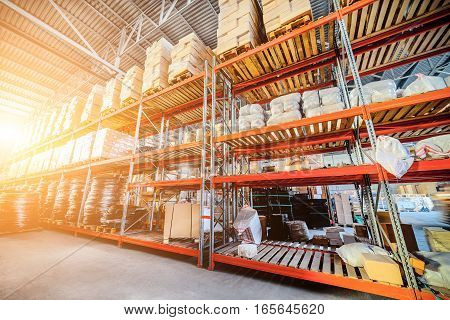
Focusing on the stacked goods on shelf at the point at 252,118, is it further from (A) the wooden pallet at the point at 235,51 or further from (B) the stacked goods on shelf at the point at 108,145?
(B) the stacked goods on shelf at the point at 108,145

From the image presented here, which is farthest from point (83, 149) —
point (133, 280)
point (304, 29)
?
point (304, 29)

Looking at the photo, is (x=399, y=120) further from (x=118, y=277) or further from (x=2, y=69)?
(x=2, y=69)

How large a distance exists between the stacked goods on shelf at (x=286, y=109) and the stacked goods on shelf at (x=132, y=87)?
193 inches

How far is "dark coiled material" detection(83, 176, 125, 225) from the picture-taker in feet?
20.0

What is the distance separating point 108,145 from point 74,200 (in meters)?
2.72

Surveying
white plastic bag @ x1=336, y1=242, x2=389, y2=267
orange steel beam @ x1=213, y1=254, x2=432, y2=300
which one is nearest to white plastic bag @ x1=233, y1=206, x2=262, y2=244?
orange steel beam @ x1=213, y1=254, x2=432, y2=300

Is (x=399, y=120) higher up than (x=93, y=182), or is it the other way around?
(x=399, y=120)

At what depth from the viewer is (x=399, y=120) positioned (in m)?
3.53

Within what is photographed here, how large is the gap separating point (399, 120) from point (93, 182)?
340 inches

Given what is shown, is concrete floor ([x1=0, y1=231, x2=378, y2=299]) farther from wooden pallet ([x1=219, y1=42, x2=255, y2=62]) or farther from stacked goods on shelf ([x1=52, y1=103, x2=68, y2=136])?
stacked goods on shelf ([x1=52, y1=103, x2=68, y2=136])

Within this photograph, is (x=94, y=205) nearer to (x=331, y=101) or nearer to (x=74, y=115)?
(x=74, y=115)

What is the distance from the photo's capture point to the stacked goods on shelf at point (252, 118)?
384cm

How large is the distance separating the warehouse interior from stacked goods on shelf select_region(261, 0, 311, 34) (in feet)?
0.07
